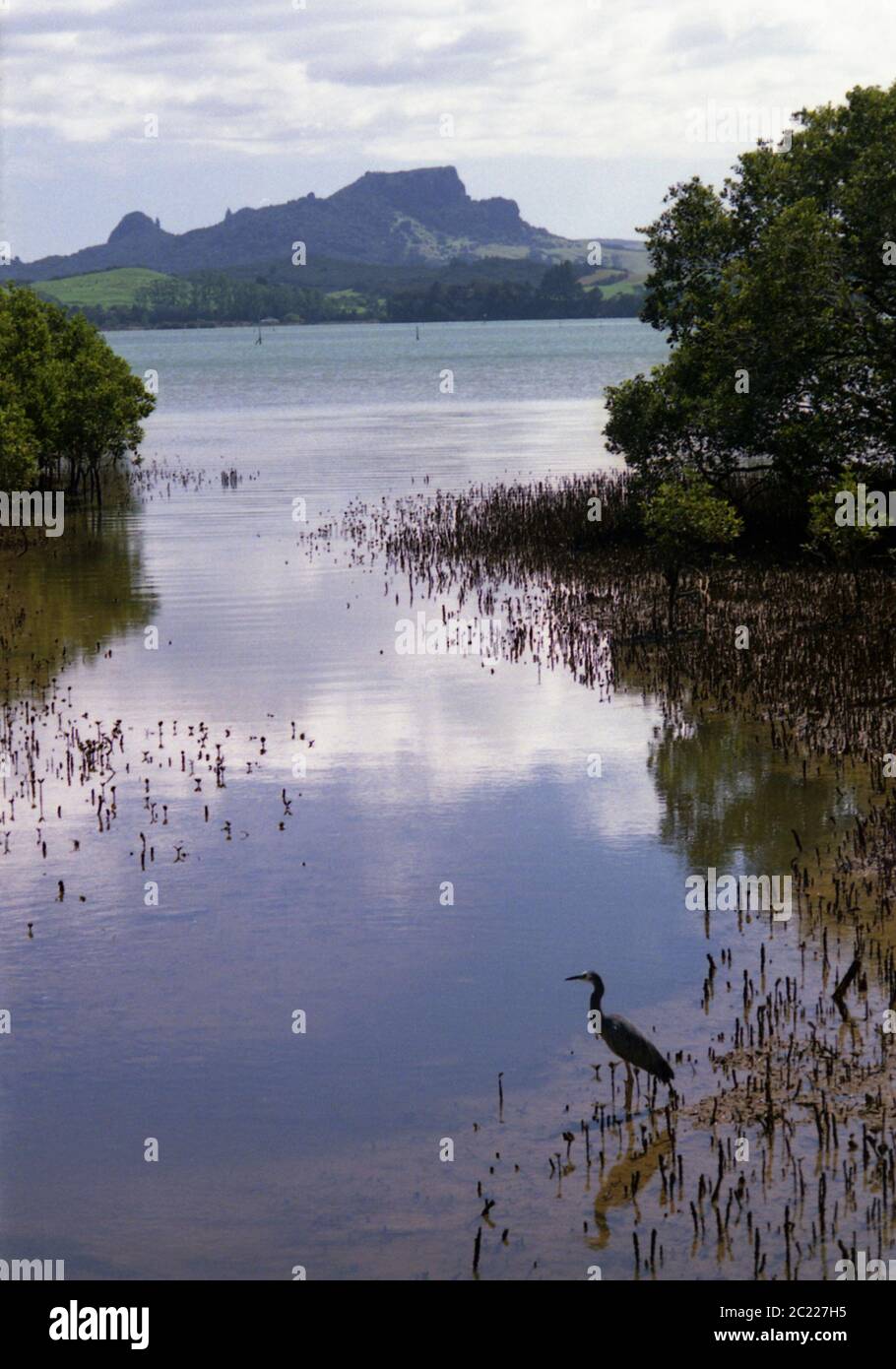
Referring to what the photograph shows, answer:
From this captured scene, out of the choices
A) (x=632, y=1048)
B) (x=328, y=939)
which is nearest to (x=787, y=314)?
(x=328, y=939)

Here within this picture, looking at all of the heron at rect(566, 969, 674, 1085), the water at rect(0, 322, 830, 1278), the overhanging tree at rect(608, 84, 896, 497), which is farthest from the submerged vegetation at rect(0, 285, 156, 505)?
the heron at rect(566, 969, 674, 1085)

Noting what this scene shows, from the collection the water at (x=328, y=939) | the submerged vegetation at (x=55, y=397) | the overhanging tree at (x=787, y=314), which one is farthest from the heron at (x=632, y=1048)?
the submerged vegetation at (x=55, y=397)

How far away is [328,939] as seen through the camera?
46.2 ft

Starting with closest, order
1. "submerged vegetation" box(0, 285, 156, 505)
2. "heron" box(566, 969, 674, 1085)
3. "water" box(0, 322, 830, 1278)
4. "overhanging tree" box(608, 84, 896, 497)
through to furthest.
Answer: "water" box(0, 322, 830, 1278) < "heron" box(566, 969, 674, 1085) < "overhanging tree" box(608, 84, 896, 497) < "submerged vegetation" box(0, 285, 156, 505)

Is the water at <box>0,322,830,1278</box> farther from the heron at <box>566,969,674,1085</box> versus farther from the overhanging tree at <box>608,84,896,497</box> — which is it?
the overhanging tree at <box>608,84,896,497</box>

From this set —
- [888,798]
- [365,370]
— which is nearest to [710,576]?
[888,798]

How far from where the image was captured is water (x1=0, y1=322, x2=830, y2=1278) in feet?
32.7

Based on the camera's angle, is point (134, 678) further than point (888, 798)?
Yes

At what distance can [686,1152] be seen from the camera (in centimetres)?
1018

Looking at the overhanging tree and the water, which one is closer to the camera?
the water

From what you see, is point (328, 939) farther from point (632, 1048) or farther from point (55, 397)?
point (55, 397)

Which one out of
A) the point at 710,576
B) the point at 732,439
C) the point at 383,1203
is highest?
the point at 732,439
